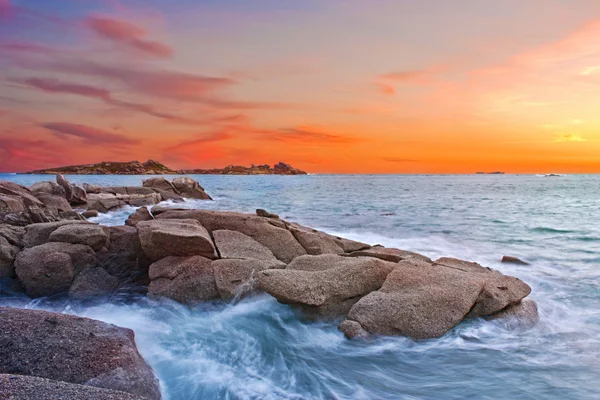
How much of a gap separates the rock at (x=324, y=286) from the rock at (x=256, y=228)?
2.77m

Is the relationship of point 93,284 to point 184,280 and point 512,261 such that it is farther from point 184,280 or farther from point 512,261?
point 512,261

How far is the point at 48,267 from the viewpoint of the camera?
9.89 metres

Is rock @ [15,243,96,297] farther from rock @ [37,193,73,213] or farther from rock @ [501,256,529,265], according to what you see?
rock @ [501,256,529,265]

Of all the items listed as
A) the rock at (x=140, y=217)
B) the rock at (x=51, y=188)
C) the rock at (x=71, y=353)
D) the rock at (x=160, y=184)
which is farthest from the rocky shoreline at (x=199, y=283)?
the rock at (x=160, y=184)

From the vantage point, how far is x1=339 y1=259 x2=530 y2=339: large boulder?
7762mm

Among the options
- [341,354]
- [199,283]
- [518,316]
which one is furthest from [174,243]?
[518,316]

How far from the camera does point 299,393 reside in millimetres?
6270

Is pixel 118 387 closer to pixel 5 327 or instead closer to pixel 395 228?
pixel 5 327

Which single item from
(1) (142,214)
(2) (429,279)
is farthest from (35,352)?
(1) (142,214)

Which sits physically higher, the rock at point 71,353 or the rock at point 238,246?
the rock at point 238,246

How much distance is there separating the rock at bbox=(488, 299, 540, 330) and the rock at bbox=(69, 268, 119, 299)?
9468 mm

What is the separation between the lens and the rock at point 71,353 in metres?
5.25

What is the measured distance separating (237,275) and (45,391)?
5635 mm

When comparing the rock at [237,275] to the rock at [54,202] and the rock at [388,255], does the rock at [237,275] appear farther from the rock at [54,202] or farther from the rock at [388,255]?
the rock at [54,202]
